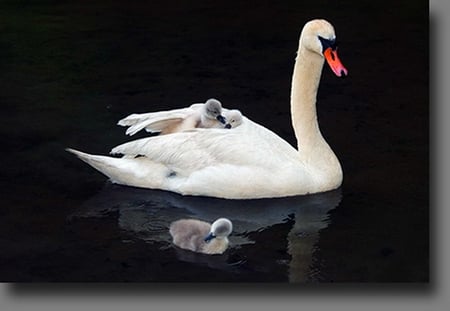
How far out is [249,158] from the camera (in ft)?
23.6

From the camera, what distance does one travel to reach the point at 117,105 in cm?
863

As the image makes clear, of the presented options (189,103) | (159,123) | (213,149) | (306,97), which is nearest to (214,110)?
(213,149)

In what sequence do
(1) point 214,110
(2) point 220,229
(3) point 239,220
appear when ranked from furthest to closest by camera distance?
(1) point 214,110 → (3) point 239,220 → (2) point 220,229

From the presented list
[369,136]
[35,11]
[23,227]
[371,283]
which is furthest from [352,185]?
[35,11]

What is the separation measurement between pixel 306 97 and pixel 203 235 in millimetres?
1101

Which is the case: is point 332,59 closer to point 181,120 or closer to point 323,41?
point 323,41

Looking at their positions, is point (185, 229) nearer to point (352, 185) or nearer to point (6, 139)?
point (352, 185)

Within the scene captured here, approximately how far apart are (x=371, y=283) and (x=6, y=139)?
8.44 feet

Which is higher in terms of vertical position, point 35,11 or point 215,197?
point 35,11

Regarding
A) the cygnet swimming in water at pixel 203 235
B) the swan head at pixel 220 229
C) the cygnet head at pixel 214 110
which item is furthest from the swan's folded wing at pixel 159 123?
the swan head at pixel 220 229

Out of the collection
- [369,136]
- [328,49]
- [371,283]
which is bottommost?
[371,283]

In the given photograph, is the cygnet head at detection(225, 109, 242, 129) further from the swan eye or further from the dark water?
the swan eye

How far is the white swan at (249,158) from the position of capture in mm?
7191

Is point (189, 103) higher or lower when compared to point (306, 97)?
lower
